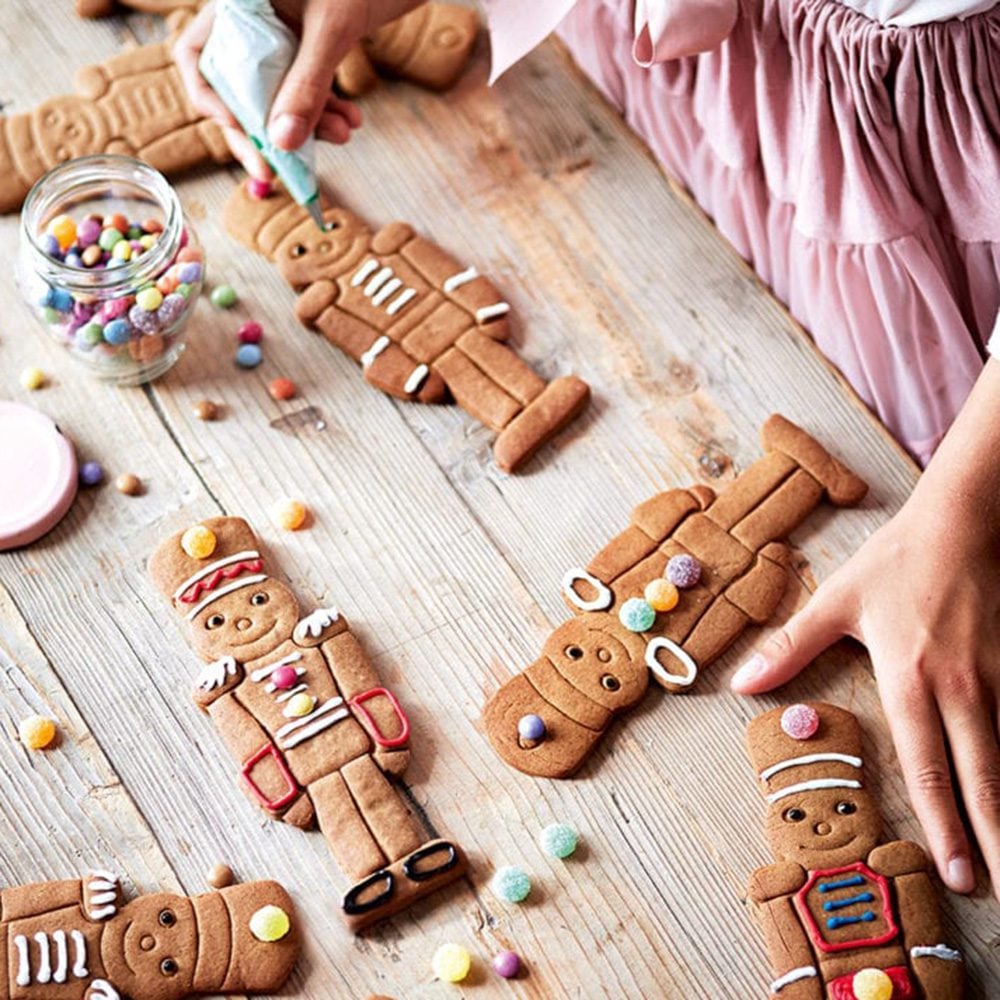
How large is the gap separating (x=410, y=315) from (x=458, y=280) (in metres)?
0.07

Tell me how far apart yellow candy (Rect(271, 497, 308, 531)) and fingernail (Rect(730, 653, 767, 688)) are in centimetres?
44

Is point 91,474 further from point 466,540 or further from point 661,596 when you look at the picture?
point 661,596

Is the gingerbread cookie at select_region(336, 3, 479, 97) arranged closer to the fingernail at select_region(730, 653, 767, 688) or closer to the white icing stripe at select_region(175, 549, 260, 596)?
the white icing stripe at select_region(175, 549, 260, 596)

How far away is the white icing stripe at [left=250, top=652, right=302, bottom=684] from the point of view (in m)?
1.28

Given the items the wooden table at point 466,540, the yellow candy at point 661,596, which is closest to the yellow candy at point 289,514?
the wooden table at point 466,540

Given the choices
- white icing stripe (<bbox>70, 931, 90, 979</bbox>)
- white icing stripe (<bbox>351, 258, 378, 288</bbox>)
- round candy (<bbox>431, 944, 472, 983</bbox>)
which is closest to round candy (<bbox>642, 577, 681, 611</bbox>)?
round candy (<bbox>431, 944, 472, 983</bbox>)

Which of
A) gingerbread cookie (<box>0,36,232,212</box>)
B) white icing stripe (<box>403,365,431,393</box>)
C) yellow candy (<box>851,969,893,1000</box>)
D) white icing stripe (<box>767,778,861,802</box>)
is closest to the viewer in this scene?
yellow candy (<box>851,969,893,1000</box>)

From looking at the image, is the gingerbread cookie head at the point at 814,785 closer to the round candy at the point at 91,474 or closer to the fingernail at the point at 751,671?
the fingernail at the point at 751,671

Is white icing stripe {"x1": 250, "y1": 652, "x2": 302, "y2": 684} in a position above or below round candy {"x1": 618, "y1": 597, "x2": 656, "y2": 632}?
above

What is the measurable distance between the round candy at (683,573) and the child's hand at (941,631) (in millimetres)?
92

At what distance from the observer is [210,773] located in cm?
126

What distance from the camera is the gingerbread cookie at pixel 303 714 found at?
47.2 inches

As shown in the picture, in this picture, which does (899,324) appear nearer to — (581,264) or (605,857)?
(581,264)

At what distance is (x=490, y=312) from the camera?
148cm
